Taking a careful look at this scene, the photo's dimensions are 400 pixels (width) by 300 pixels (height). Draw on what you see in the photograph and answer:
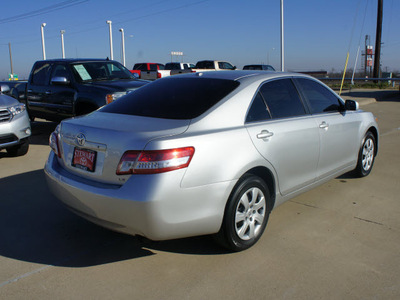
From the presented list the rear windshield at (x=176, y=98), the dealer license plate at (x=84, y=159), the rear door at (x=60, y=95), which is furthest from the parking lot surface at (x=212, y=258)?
the rear door at (x=60, y=95)

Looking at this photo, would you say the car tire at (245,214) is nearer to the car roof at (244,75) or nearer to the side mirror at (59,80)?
the car roof at (244,75)

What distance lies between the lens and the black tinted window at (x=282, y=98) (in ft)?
12.7

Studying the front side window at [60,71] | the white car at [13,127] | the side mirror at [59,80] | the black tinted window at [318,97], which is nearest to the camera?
the black tinted window at [318,97]

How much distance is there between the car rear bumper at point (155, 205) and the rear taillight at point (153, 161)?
0.15 feet

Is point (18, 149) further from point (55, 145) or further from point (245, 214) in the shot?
point (245, 214)

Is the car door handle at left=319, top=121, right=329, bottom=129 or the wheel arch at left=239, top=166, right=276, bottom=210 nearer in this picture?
the wheel arch at left=239, top=166, right=276, bottom=210

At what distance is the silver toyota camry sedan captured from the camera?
288 centimetres

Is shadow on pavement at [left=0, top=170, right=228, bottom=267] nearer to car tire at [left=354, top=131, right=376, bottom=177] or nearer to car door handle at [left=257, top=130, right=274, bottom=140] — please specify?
car door handle at [left=257, top=130, right=274, bottom=140]

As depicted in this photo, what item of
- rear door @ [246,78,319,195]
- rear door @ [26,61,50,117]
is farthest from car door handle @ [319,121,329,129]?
rear door @ [26,61,50,117]

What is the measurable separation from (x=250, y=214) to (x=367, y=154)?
290 cm

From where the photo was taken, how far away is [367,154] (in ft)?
18.2

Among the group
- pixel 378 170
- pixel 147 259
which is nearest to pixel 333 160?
pixel 378 170

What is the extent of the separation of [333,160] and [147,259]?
2476 millimetres

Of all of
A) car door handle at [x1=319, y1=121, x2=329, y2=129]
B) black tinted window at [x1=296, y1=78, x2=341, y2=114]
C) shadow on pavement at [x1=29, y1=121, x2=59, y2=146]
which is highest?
black tinted window at [x1=296, y1=78, x2=341, y2=114]
